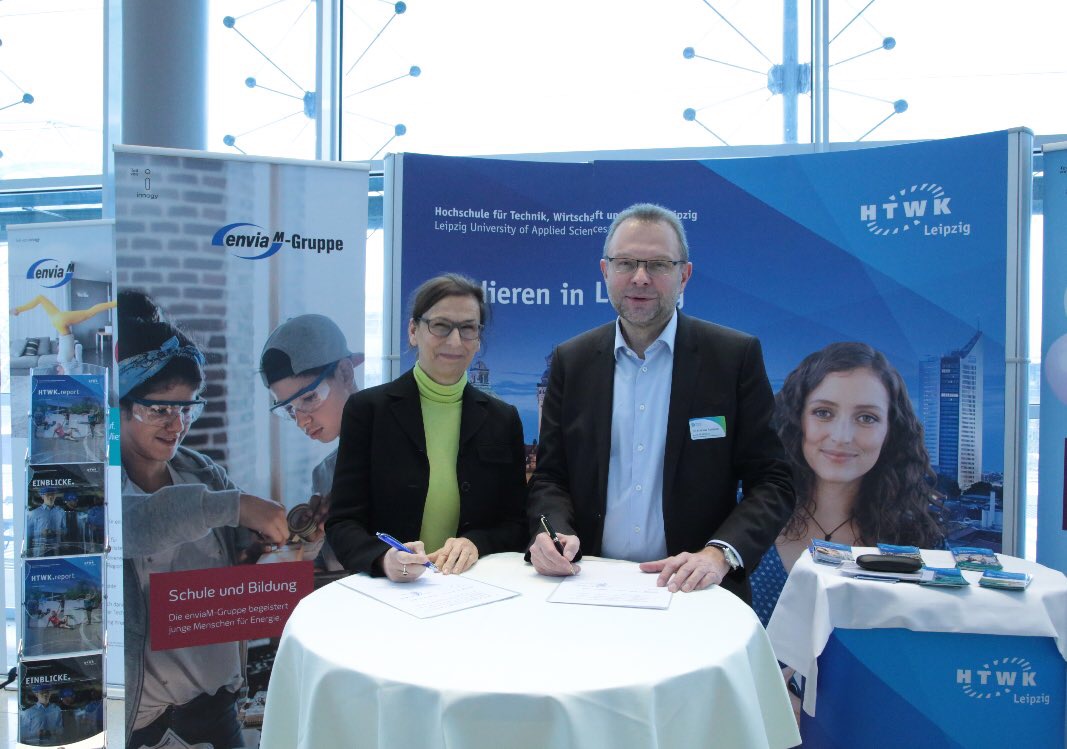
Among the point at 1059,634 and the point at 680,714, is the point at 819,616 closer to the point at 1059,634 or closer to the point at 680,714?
the point at 1059,634

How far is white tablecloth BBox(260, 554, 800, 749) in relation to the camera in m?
1.19

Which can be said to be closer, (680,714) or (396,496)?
(680,714)

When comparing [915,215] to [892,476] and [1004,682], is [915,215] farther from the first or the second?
[1004,682]

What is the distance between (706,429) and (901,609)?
0.74 m

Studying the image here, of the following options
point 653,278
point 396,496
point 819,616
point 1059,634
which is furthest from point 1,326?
point 1059,634

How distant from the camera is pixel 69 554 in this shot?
3283mm

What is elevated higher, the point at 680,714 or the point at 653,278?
the point at 653,278

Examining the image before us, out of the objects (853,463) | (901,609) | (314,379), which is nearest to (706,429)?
(901,609)

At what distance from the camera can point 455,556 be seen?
6.47ft

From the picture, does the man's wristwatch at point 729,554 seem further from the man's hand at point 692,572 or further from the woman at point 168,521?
the woman at point 168,521

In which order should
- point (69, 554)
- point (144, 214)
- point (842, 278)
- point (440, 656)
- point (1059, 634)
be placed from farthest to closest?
1. point (842, 278)
2. point (69, 554)
3. point (144, 214)
4. point (1059, 634)
5. point (440, 656)

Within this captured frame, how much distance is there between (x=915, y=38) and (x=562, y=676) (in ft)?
15.7

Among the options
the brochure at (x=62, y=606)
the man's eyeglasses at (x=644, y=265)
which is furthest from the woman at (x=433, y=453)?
the brochure at (x=62, y=606)

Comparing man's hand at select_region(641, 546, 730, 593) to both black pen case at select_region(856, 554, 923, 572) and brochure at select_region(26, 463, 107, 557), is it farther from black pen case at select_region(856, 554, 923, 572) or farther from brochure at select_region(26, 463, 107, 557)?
brochure at select_region(26, 463, 107, 557)
